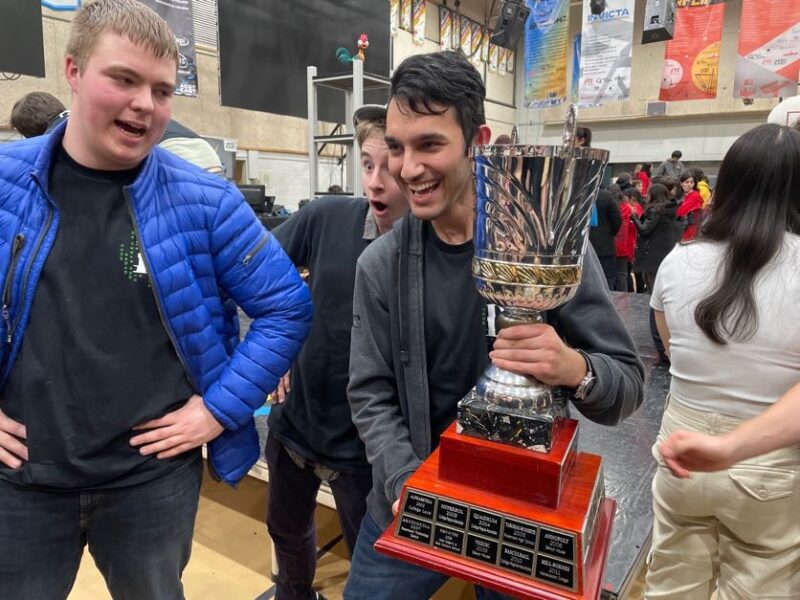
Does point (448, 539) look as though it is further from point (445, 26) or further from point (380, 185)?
point (445, 26)

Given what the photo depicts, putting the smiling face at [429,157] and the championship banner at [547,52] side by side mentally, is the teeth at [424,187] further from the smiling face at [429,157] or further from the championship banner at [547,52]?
the championship banner at [547,52]

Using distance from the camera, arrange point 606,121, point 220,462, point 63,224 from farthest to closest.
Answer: point 606,121 → point 220,462 → point 63,224

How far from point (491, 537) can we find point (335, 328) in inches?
29.1

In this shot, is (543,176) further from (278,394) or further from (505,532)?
(278,394)

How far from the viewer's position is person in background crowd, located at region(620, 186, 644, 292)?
6.07 metres

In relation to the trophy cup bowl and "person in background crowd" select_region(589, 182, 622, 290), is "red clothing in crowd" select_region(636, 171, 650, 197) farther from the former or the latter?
the trophy cup bowl

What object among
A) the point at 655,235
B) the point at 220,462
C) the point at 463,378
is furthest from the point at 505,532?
the point at 655,235

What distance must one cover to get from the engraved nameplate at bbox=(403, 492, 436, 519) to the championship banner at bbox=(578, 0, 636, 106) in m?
5.34

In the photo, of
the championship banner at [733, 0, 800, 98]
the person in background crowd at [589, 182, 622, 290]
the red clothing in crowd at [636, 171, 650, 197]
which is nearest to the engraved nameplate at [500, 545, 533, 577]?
the person in background crowd at [589, 182, 622, 290]

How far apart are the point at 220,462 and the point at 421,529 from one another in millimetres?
504

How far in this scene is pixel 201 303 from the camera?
109 cm

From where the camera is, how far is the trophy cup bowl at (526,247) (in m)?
0.84

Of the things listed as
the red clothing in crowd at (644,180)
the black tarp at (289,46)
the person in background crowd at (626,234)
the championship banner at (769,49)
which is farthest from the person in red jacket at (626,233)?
the black tarp at (289,46)

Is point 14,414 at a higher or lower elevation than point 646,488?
higher
